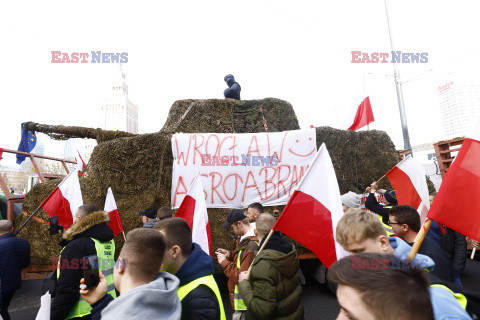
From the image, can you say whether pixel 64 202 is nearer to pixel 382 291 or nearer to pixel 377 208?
pixel 377 208

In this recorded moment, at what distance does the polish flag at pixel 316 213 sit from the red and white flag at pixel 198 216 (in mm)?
1446

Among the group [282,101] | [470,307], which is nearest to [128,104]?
[282,101]

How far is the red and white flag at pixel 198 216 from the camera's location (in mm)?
3783

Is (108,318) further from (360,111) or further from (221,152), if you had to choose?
(360,111)

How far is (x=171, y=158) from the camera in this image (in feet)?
19.5

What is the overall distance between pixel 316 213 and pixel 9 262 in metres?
4.01

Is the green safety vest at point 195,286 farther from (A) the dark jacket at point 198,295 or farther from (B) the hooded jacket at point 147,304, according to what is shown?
(B) the hooded jacket at point 147,304

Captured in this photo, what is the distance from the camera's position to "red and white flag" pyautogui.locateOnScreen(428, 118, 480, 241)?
6.49ft

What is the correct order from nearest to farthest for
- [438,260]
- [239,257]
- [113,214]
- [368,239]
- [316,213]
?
[368,239] < [438,260] < [316,213] < [239,257] < [113,214]

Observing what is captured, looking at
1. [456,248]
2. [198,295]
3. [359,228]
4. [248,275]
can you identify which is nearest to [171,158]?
[248,275]

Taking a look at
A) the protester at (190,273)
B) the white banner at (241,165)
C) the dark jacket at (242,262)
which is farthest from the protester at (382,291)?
the white banner at (241,165)

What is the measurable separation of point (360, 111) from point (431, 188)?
8.85ft

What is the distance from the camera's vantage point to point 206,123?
6574mm

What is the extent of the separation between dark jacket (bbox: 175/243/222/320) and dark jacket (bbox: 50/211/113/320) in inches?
46.9
